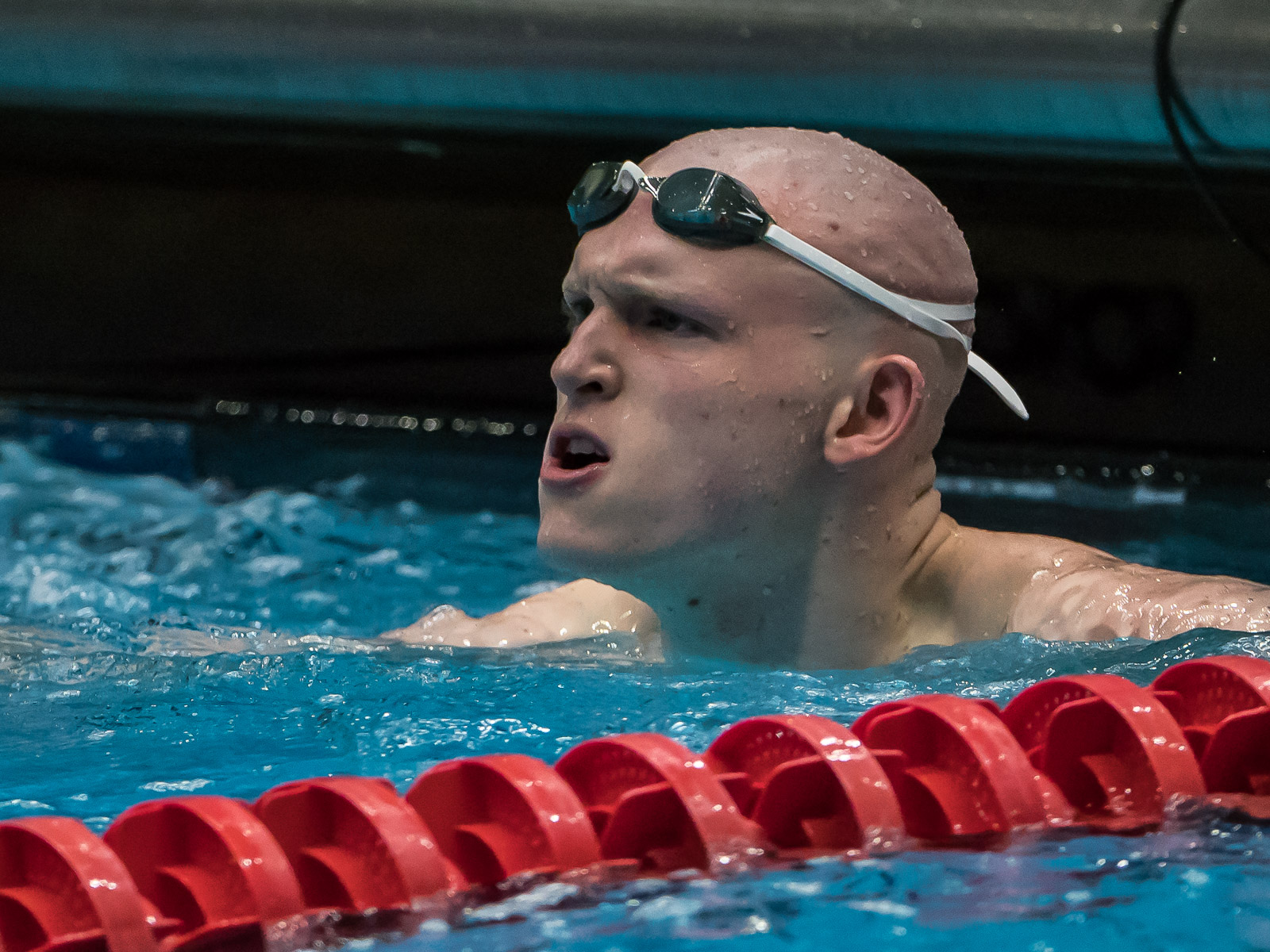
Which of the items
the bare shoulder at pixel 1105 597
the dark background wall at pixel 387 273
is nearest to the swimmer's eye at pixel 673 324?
the bare shoulder at pixel 1105 597

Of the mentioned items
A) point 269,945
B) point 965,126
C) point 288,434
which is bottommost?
point 269,945

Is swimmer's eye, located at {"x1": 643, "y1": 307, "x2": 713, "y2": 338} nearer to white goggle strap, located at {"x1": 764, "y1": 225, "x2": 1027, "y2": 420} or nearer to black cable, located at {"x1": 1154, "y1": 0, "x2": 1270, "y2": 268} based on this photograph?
white goggle strap, located at {"x1": 764, "y1": 225, "x2": 1027, "y2": 420}

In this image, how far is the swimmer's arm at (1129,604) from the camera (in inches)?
81.0

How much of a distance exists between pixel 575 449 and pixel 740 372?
26cm

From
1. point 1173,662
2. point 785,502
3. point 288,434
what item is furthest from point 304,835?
point 288,434

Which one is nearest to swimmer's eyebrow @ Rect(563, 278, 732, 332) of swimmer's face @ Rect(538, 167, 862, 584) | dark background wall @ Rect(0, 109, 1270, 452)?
swimmer's face @ Rect(538, 167, 862, 584)

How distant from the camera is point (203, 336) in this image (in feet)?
20.1

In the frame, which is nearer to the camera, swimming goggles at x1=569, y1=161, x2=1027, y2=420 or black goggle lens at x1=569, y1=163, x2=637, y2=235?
swimming goggles at x1=569, y1=161, x2=1027, y2=420

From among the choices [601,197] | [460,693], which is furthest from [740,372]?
[460,693]

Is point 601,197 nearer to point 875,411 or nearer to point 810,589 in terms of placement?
point 875,411

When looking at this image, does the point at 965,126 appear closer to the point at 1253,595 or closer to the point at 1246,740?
the point at 1253,595

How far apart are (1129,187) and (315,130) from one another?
301cm

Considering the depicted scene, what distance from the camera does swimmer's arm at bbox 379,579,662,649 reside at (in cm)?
264

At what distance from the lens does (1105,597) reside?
83.8 inches
